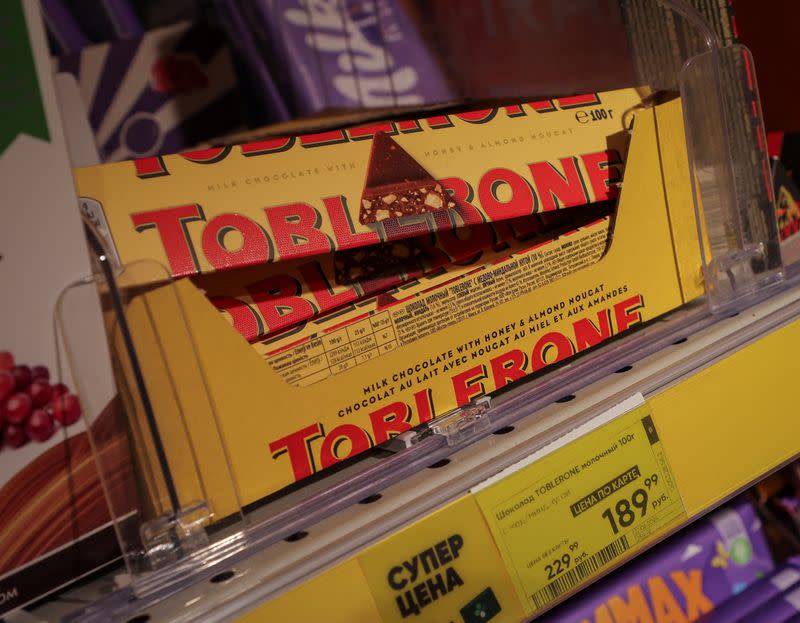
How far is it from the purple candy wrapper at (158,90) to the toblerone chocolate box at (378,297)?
2.03 feet

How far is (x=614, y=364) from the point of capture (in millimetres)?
741

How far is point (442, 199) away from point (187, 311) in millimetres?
252

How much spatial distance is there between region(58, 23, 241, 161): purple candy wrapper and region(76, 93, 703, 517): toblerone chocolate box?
0.62m

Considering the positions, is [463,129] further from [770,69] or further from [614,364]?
[770,69]

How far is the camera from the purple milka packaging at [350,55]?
125 centimetres

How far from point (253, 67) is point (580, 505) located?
900 mm

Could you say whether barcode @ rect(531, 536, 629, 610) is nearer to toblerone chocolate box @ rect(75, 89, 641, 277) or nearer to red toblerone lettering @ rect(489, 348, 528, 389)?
red toblerone lettering @ rect(489, 348, 528, 389)

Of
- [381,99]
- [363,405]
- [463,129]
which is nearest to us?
[363,405]

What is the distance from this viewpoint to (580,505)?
25.2 inches

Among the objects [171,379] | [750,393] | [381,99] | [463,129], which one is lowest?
[750,393]

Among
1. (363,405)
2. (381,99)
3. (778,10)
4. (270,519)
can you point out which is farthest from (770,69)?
(270,519)

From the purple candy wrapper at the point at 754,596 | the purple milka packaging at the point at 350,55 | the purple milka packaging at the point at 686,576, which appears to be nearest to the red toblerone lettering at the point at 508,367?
the purple milka packaging at the point at 686,576

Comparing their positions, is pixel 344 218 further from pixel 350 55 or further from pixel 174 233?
pixel 350 55

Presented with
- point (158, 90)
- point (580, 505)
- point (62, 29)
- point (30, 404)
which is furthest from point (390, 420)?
point (62, 29)
